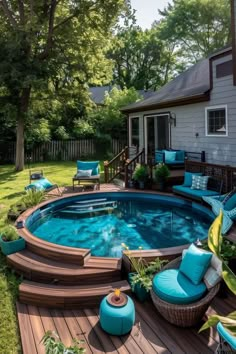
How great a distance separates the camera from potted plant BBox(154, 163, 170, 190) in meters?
9.38

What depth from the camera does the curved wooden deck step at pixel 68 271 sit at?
443 centimetres

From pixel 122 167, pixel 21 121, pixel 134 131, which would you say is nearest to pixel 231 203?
pixel 122 167

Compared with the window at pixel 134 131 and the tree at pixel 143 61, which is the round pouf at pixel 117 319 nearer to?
the window at pixel 134 131

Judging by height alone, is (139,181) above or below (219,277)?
above

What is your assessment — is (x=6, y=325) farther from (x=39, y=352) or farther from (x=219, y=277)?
(x=219, y=277)

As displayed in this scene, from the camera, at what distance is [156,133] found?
13.3 meters

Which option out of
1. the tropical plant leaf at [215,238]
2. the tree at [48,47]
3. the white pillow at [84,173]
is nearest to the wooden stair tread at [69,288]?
the tropical plant leaf at [215,238]

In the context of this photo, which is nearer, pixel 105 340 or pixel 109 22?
pixel 105 340

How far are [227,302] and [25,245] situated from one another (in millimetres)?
3544

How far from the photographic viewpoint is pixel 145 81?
111 ft

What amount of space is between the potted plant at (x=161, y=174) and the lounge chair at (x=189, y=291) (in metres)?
5.78

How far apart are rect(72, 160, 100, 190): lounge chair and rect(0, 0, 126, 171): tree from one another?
4.95 m

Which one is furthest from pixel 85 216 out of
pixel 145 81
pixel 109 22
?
pixel 145 81

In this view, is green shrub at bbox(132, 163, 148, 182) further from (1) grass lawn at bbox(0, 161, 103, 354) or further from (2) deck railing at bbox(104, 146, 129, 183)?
(1) grass lawn at bbox(0, 161, 103, 354)
